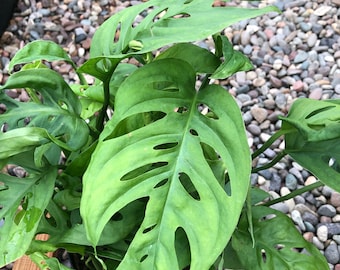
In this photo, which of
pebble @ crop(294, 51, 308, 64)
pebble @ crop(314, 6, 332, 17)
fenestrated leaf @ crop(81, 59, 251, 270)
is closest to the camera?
fenestrated leaf @ crop(81, 59, 251, 270)

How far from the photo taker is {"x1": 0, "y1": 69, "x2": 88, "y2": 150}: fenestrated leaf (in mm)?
891

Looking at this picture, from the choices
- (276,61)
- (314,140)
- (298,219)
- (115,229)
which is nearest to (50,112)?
(115,229)

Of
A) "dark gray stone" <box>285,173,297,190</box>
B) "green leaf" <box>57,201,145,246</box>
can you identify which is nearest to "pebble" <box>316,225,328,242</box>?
"dark gray stone" <box>285,173,297,190</box>

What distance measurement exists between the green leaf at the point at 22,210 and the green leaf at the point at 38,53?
0.17 metres

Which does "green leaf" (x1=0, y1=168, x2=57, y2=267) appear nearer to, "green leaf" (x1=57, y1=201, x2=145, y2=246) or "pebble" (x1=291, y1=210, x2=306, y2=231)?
"green leaf" (x1=57, y1=201, x2=145, y2=246)

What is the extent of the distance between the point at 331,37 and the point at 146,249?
123 cm

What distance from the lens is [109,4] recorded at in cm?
197

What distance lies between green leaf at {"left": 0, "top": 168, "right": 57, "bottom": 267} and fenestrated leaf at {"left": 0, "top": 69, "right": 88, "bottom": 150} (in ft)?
0.24

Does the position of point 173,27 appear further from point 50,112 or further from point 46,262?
point 46,262

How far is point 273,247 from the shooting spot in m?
0.95

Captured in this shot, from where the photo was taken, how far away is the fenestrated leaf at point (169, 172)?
74cm

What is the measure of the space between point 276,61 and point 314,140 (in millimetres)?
914

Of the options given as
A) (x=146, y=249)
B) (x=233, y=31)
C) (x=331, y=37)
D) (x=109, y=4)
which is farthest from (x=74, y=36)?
(x=146, y=249)

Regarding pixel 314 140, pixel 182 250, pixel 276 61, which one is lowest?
pixel 276 61
